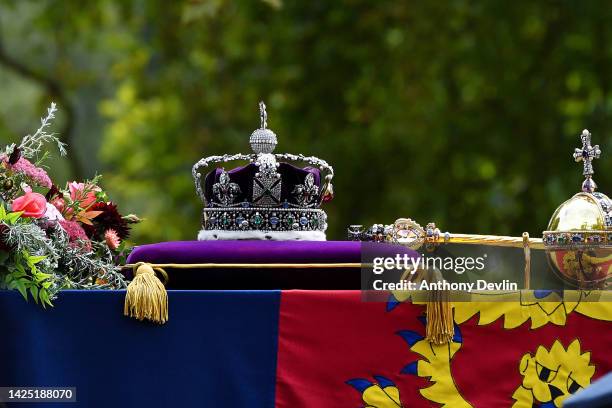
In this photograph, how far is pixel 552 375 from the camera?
420cm

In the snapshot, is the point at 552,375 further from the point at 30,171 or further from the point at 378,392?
the point at 30,171

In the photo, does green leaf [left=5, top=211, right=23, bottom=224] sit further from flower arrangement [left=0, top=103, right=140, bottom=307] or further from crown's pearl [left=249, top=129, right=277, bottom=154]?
crown's pearl [left=249, top=129, right=277, bottom=154]

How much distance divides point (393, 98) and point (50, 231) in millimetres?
7229

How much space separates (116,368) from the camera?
409cm

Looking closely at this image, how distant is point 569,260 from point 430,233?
0.52 metres

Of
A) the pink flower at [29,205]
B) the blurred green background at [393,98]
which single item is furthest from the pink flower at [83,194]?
the blurred green background at [393,98]

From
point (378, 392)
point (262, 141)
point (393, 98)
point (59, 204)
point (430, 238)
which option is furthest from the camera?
point (393, 98)

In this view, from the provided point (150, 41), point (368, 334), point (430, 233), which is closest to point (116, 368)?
point (368, 334)

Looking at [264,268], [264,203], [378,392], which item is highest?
[264,203]

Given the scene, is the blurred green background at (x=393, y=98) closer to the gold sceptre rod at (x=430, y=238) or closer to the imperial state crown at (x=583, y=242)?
the gold sceptre rod at (x=430, y=238)

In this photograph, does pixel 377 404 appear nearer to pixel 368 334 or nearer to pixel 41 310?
pixel 368 334

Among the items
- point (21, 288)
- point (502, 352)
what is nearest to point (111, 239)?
point (21, 288)

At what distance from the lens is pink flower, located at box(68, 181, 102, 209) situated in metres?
4.71

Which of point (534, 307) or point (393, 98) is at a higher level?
point (393, 98)
